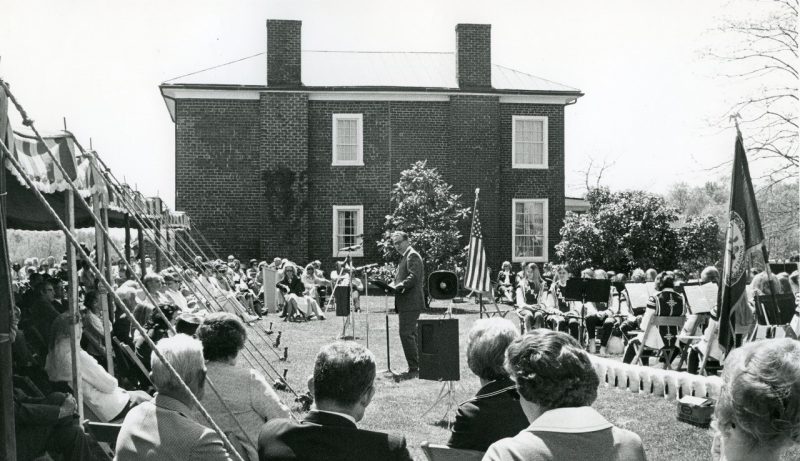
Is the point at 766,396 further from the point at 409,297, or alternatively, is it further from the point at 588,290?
the point at 588,290

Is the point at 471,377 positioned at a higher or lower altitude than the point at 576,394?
lower

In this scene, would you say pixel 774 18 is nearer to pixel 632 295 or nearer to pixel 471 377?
pixel 632 295

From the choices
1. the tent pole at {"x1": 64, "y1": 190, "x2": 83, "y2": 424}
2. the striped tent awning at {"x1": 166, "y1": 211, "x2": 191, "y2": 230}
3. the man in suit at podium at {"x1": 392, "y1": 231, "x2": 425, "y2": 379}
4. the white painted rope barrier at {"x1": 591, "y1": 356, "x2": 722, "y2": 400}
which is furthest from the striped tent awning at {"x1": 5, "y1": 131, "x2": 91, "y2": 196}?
the striped tent awning at {"x1": 166, "y1": 211, "x2": 191, "y2": 230}

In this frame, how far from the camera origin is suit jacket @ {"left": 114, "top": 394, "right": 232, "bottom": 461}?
344 cm

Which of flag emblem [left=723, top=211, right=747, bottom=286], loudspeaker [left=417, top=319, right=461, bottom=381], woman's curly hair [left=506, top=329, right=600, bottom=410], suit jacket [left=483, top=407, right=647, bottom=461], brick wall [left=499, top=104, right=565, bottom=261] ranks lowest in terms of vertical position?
loudspeaker [left=417, top=319, right=461, bottom=381]

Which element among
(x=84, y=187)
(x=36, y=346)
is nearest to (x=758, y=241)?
(x=84, y=187)

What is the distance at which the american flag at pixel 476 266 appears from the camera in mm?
13031

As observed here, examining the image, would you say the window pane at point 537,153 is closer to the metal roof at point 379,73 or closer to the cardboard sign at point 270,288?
the metal roof at point 379,73

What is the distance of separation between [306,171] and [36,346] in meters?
18.6

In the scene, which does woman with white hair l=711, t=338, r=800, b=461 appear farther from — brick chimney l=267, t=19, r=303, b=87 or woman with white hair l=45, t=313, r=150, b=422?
brick chimney l=267, t=19, r=303, b=87

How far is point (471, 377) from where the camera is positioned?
401 inches

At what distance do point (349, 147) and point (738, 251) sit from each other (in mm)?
20293

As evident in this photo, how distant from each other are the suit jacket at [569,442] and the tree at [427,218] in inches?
834

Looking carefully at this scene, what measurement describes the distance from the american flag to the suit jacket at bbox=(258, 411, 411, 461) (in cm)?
1001
